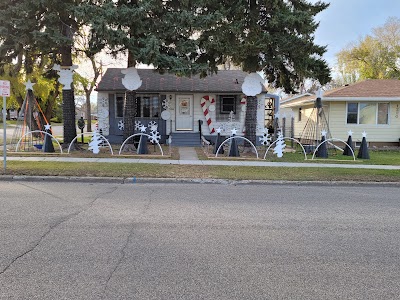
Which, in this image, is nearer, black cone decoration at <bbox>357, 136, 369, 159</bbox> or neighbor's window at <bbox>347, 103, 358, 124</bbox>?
black cone decoration at <bbox>357, 136, 369, 159</bbox>

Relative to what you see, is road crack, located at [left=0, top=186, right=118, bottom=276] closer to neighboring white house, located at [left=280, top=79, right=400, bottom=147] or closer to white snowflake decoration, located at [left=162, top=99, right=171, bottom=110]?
white snowflake decoration, located at [left=162, top=99, right=171, bottom=110]

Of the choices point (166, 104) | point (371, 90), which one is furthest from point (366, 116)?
point (166, 104)

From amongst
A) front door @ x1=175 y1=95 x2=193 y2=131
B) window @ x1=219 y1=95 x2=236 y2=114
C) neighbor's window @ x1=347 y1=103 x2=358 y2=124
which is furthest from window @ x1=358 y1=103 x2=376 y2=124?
front door @ x1=175 y1=95 x2=193 y2=131

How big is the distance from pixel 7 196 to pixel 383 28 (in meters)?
44.0

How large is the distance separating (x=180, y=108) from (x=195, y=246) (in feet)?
53.8

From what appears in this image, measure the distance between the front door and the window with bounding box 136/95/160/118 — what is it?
1250 mm

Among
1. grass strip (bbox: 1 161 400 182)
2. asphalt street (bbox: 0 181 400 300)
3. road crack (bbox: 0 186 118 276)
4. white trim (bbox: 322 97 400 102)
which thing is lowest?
asphalt street (bbox: 0 181 400 300)

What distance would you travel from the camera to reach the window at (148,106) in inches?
803

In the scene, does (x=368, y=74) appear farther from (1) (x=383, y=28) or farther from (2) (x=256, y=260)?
(2) (x=256, y=260)

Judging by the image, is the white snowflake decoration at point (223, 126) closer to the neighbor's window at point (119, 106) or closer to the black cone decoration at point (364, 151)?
the neighbor's window at point (119, 106)

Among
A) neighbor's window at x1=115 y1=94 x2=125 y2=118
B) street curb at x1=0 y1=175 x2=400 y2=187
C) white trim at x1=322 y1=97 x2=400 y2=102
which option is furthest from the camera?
neighbor's window at x1=115 y1=94 x2=125 y2=118

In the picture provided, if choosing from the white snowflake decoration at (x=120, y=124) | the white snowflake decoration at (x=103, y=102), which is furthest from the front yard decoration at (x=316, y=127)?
the white snowflake decoration at (x=103, y=102)

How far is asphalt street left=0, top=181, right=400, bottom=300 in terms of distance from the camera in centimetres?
353

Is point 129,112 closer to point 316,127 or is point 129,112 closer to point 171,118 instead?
point 171,118
